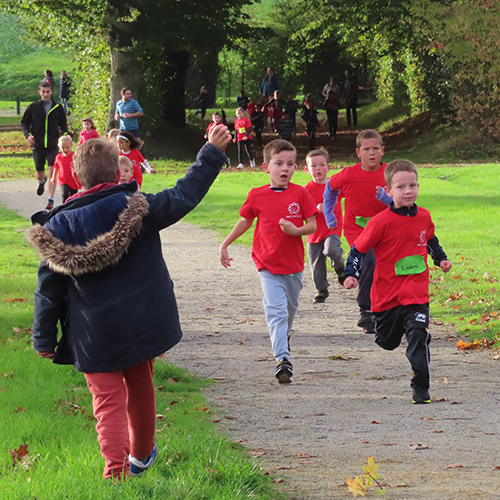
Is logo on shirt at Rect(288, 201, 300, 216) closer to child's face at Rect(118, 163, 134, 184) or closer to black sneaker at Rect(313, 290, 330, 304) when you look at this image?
child's face at Rect(118, 163, 134, 184)

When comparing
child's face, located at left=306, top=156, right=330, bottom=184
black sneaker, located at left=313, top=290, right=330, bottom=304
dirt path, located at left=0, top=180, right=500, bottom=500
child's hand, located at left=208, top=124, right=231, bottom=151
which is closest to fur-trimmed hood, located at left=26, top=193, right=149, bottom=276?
child's hand, located at left=208, top=124, right=231, bottom=151

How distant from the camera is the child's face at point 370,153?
26.2ft

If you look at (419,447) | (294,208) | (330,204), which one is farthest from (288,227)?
(419,447)

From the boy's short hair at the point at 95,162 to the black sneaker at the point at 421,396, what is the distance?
9.33ft

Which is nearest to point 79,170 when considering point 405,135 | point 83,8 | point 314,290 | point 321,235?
point 321,235

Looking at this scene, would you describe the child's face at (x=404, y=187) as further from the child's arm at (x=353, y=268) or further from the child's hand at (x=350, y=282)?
the child's hand at (x=350, y=282)

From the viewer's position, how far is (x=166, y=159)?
29484mm

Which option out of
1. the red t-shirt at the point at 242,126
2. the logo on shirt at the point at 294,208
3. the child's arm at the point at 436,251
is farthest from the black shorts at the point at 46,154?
the child's arm at the point at 436,251

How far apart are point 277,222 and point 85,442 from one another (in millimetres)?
2557

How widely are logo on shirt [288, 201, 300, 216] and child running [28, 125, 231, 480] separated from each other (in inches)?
102

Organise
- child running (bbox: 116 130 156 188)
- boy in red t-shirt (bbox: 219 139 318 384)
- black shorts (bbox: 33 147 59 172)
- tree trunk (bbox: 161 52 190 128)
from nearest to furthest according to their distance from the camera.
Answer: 1. boy in red t-shirt (bbox: 219 139 318 384)
2. child running (bbox: 116 130 156 188)
3. black shorts (bbox: 33 147 59 172)
4. tree trunk (bbox: 161 52 190 128)

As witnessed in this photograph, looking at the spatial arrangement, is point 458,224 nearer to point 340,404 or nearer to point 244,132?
point 340,404

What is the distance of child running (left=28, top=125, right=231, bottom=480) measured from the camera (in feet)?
13.1

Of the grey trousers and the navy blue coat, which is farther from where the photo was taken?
the grey trousers
